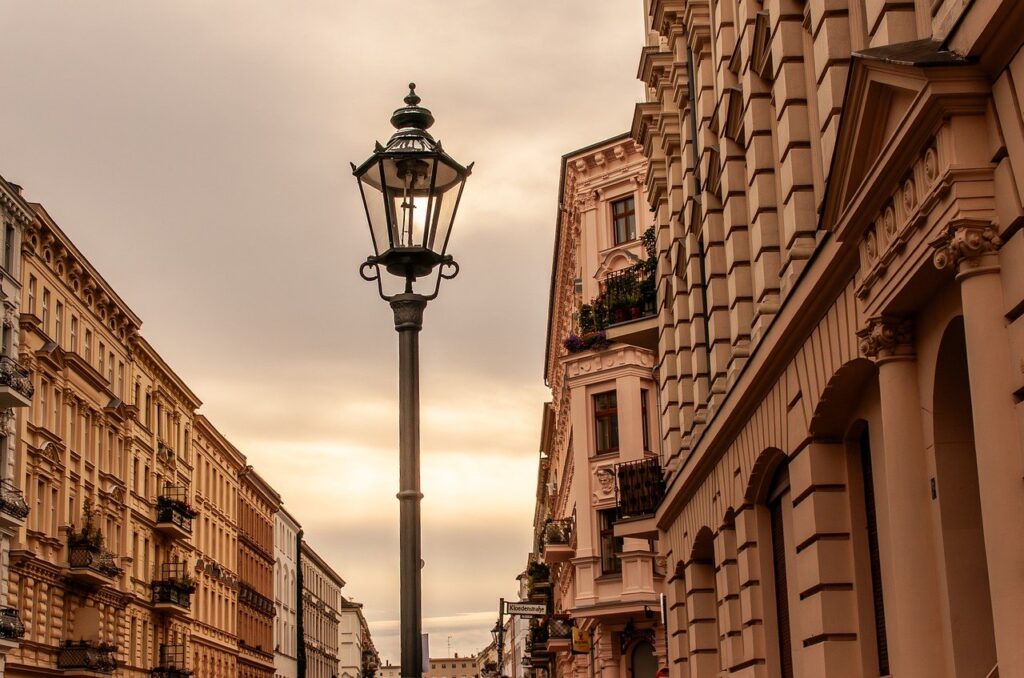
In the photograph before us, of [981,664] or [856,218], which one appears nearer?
[981,664]

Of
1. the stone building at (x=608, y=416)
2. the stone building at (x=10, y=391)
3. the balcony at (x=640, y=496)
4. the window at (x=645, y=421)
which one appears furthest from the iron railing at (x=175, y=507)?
the balcony at (x=640, y=496)

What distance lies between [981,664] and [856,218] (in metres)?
3.13

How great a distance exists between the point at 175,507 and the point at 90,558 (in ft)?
45.1

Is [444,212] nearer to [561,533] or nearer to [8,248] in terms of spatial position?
Result: [8,248]

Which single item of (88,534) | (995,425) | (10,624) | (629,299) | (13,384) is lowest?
(995,425)

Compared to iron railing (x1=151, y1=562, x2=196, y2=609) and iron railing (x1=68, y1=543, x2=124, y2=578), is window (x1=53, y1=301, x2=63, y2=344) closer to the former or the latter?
iron railing (x1=68, y1=543, x2=124, y2=578)

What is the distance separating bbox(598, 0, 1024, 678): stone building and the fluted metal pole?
3.13 meters

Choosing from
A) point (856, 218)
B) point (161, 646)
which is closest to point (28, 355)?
point (161, 646)

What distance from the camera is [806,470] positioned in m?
14.2

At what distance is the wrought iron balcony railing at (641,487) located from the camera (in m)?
26.1

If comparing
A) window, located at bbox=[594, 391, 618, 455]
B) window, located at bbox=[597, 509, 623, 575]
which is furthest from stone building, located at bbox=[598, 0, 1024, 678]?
window, located at bbox=[594, 391, 618, 455]

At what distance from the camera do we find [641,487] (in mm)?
26531

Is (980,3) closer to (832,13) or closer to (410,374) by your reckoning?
(410,374)

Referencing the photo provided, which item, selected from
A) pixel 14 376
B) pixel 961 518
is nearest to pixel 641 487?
pixel 961 518
